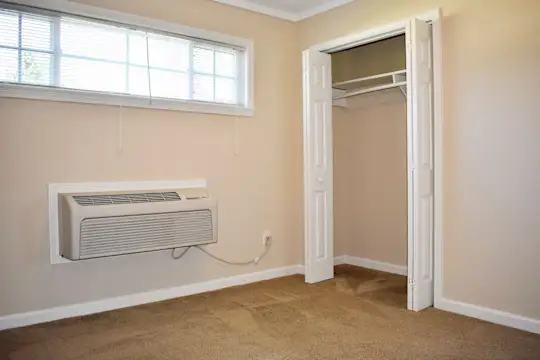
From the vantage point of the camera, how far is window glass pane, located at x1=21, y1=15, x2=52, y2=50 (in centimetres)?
306

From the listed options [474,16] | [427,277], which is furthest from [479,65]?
[427,277]

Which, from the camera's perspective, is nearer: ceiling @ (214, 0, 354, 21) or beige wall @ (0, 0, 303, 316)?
beige wall @ (0, 0, 303, 316)

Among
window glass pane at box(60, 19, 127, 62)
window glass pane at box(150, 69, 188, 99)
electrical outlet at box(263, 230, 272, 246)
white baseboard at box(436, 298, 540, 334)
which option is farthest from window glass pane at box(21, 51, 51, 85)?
white baseboard at box(436, 298, 540, 334)

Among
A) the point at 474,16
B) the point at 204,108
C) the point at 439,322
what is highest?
the point at 474,16

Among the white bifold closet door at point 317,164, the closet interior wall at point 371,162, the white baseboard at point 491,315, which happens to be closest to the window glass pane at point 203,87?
the white bifold closet door at point 317,164

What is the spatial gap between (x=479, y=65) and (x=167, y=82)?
223 centimetres

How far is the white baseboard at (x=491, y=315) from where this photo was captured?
287cm

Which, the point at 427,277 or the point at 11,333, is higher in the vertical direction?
the point at 427,277

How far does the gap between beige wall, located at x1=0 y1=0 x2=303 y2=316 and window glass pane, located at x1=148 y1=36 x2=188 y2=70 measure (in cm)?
17

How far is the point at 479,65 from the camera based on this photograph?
122 inches

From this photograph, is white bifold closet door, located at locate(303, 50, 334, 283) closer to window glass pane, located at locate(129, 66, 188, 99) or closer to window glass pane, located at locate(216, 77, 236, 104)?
window glass pane, located at locate(216, 77, 236, 104)

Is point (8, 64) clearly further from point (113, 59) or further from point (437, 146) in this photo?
point (437, 146)

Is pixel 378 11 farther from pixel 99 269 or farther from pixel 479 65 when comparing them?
pixel 99 269

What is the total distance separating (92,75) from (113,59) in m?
0.20
